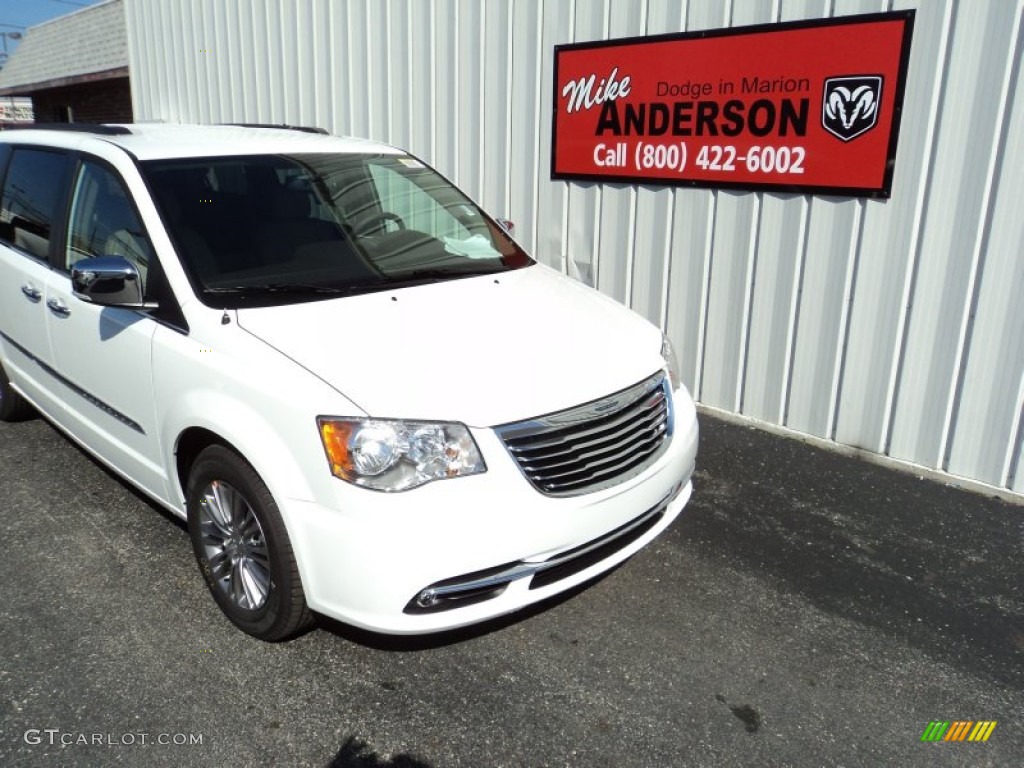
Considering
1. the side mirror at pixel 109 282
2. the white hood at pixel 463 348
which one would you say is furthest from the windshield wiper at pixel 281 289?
the side mirror at pixel 109 282

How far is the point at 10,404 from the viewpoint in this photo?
5277mm

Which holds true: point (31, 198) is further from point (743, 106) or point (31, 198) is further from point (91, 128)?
point (743, 106)

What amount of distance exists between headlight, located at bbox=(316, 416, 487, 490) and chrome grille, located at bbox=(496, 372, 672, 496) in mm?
192

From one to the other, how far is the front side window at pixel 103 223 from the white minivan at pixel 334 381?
0.01 meters

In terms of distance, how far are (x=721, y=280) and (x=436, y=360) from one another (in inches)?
125

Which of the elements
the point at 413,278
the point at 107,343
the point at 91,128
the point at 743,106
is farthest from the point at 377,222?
the point at 743,106

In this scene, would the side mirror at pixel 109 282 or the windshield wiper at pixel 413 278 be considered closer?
the side mirror at pixel 109 282

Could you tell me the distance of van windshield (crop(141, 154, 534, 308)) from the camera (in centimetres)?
340

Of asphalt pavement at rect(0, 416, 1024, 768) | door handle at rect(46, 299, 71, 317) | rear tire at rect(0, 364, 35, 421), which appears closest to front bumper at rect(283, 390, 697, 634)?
asphalt pavement at rect(0, 416, 1024, 768)

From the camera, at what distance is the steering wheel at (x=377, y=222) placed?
3.96 meters

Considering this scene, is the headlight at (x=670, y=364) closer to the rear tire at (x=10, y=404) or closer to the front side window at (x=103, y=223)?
the front side window at (x=103, y=223)

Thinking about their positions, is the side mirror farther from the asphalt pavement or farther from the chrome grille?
the chrome grille

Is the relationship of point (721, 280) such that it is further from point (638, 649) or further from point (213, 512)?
point (213, 512)

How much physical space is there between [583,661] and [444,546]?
851 millimetres
